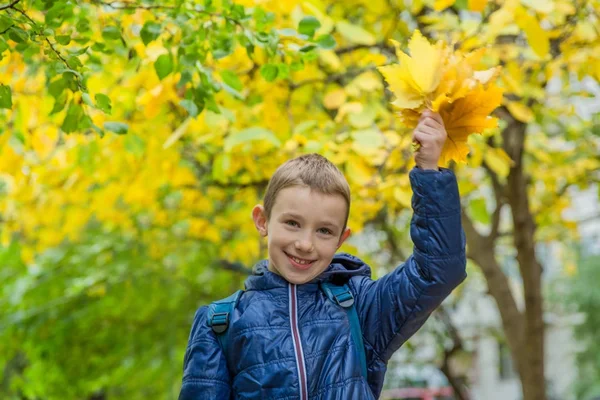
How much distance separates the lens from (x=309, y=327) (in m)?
2.10

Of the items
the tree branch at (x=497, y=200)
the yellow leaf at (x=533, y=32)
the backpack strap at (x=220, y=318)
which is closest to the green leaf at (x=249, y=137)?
the yellow leaf at (x=533, y=32)

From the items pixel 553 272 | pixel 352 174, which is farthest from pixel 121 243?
pixel 553 272

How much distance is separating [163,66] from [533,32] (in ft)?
5.26

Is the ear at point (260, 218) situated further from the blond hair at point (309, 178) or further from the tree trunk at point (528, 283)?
the tree trunk at point (528, 283)

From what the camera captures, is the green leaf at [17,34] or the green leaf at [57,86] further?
the green leaf at [57,86]

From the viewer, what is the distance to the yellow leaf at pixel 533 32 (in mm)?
3416

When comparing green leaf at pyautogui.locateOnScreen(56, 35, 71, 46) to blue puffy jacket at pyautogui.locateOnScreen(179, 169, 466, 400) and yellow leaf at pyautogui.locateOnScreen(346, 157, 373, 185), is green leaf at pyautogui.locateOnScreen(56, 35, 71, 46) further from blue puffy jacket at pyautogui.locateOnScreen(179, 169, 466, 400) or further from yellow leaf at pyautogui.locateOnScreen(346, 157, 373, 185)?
yellow leaf at pyautogui.locateOnScreen(346, 157, 373, 185)

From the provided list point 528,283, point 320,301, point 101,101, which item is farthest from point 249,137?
point 528,283

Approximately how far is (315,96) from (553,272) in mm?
19114

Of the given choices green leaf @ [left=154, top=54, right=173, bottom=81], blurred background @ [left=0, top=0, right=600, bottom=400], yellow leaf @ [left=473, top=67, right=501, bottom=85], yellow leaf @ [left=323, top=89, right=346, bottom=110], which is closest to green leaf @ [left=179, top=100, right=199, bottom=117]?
blurred background @ [left=0, top=0, right=600, bottom=400]

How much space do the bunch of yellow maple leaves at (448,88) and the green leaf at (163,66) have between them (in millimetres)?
1100

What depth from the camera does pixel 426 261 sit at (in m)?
2.00

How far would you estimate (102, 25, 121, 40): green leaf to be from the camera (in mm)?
2797

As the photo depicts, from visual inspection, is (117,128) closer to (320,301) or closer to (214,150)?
(320,301)
